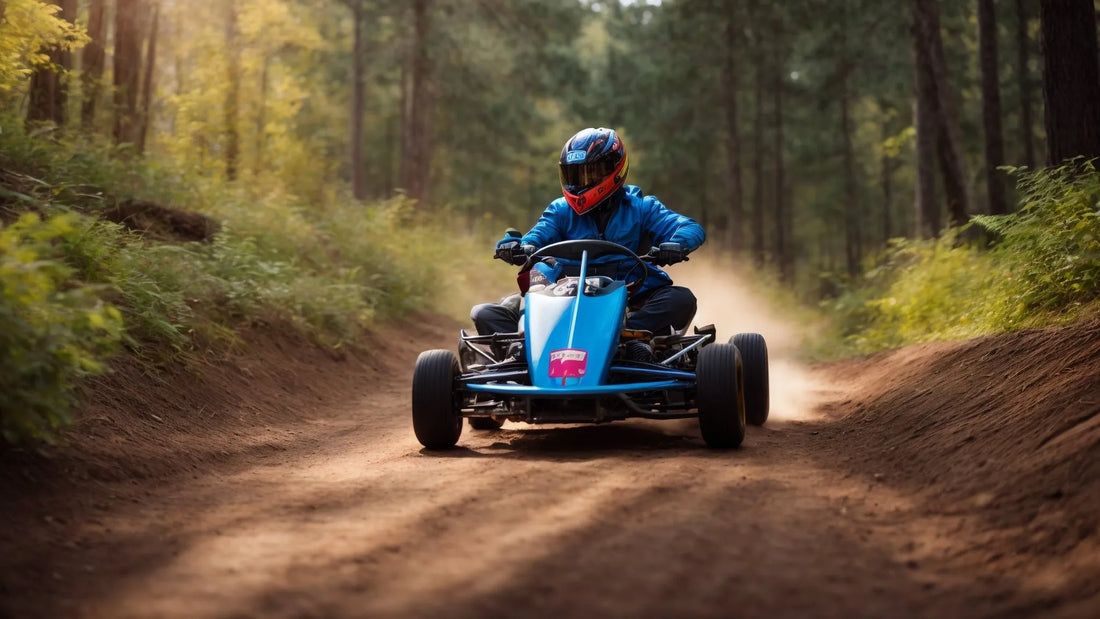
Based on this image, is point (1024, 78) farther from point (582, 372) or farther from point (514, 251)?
point (582, 372)

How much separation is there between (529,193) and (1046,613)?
48.2 meters

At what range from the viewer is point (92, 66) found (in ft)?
42.5

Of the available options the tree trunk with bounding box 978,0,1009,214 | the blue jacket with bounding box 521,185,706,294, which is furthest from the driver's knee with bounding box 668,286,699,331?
the tree trunk with bounding box 978,0,1009,214

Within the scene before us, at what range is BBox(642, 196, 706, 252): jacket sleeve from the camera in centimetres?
790

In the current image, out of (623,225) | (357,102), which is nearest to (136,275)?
(623,225)

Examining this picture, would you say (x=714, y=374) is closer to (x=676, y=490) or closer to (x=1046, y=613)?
(x=676, y=490)

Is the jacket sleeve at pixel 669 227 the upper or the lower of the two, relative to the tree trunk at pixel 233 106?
lower

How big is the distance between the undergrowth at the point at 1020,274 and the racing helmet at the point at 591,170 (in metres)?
3.73

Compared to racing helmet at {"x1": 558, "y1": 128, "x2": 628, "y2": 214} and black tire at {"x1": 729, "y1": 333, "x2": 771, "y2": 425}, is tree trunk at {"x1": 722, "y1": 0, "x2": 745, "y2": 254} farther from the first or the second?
black tire at {"x1": 729, "y1": 333, "x2": 771, "y2": 425}

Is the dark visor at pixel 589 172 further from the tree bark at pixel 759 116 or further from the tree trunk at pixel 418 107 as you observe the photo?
the tree bark at pixel 759 116

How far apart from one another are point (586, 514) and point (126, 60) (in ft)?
39.3

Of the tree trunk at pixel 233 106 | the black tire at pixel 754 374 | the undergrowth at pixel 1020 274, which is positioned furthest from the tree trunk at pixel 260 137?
the black tire at pixel 754 374

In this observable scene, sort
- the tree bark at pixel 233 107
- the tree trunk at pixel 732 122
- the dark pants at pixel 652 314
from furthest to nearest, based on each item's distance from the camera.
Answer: the tree trunk at pixel 732 122
the tree bark at pixel 233 107
the dark pants at pixel 652 314

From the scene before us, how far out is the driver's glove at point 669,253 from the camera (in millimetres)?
7441
